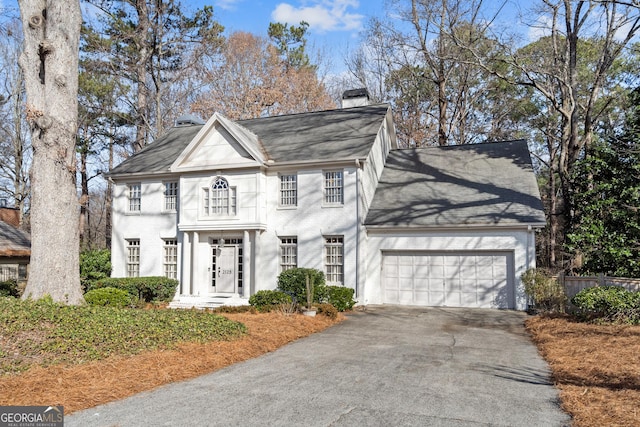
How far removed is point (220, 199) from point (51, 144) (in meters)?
8.88

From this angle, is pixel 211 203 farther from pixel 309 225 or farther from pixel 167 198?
pixel 309 225

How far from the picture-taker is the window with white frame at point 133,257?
21.1m

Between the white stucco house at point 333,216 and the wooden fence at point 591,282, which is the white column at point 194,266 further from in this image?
the wooden fence at point 591,282

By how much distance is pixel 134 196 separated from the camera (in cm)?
2153

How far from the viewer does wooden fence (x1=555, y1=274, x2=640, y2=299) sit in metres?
13.7

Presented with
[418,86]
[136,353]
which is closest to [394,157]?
[418,86]

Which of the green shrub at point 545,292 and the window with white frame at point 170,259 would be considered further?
the window with white frame at point 170,259

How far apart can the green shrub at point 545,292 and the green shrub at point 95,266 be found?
54.0 feet

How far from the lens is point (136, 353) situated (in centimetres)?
807

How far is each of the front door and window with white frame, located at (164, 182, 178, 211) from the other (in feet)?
9.67

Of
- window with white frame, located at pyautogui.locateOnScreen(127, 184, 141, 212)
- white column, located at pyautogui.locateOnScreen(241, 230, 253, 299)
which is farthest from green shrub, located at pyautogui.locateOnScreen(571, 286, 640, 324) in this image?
window with white frame, located at pyautogui.locateOnScreen(127, 184, 141, 212)

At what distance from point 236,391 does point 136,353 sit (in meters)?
2.37

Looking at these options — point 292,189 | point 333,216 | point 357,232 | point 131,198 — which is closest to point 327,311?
point 357,232

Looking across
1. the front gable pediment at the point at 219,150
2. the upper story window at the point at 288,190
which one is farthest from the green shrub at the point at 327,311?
the front gable pediment at the point at 219,150
